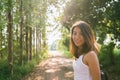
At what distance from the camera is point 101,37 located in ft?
82.7

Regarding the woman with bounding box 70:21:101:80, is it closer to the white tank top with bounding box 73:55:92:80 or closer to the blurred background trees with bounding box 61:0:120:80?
the white tank top with bounding box 73:55:92:80

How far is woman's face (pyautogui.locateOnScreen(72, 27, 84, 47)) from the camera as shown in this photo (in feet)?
12.0

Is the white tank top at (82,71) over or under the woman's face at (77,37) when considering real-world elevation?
under

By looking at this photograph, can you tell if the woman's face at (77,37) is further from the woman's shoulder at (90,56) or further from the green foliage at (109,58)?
the green foliage at (109,58)

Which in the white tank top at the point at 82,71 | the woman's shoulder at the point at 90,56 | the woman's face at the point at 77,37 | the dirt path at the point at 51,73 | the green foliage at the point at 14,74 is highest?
the woman's face at the point at 77,37

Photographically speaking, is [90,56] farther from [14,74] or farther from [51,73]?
[51,73]

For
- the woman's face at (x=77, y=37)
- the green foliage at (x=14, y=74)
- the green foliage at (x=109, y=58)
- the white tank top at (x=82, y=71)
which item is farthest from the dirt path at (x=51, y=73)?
the white tank top at (x=82, y=71)

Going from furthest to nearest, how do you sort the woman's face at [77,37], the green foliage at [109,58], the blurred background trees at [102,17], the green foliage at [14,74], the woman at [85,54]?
the green foliage at [109,58]
the blurred background trees at [102,17]
the green foliage at [14,74]
the woman's face at [77,37]
the woman at [85,54]

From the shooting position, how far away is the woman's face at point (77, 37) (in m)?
3.65

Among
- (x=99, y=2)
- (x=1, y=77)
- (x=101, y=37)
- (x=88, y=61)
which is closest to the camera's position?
(x=88, y=61)

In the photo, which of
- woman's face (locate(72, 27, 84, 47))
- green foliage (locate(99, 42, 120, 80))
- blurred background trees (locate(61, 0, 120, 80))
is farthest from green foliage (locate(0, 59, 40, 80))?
woman's face (locate(72, 27, 84, 47))

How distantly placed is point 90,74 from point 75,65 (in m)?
0.21

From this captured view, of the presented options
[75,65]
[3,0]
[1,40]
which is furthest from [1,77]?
[75,65]

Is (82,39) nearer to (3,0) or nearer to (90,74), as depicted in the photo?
(90,74)
